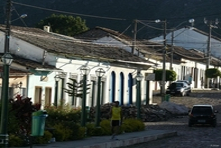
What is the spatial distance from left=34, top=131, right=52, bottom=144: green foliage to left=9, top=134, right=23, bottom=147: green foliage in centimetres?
82

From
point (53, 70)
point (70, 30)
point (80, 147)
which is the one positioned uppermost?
point (70, 30)

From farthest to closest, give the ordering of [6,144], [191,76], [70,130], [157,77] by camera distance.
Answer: [191,76] → [157,77] → [70,130] → [6,144]

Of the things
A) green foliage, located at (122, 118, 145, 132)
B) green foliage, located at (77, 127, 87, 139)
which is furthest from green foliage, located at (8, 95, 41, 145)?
green foliage, located at (122, 118, 145, 132)

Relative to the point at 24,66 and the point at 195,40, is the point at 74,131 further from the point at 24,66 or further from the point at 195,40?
the point at 195,40

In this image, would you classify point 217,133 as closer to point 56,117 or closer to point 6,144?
point 56,117

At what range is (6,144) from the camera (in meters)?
20.2

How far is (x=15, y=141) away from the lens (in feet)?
70.5

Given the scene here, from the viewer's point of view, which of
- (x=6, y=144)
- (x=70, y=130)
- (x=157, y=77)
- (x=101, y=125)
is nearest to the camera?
(x=6, y=144)

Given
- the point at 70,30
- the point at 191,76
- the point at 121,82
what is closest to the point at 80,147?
the point at 121,82

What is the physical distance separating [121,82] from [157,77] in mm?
13345

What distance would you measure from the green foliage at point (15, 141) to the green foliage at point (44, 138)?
82 cm

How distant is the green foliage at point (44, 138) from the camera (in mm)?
22391

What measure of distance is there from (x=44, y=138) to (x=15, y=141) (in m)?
1.41

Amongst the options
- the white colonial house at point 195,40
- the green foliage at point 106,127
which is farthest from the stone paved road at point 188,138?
the white colonial house at point 195,40
